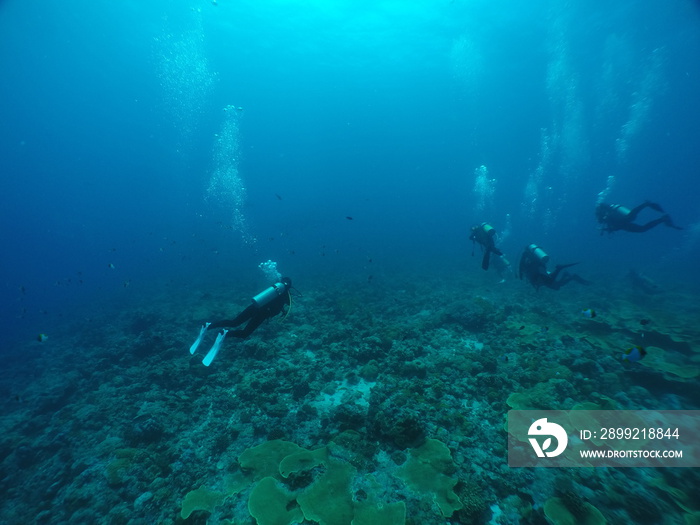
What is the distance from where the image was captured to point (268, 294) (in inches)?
369

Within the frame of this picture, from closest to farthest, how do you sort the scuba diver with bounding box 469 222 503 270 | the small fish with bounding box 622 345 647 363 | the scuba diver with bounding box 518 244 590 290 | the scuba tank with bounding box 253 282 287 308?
the small fish with bounding box 622 345 647 363 → the scuba tank with bounding box 253 282 287 308 → the scuba diver with bounding box 518 244 590 290 → the scuba diver with bounding box 469 222 503 270

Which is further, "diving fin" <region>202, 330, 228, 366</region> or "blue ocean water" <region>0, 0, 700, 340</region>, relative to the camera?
"blue ocean water" <region>0, 0, 700, 340</region>

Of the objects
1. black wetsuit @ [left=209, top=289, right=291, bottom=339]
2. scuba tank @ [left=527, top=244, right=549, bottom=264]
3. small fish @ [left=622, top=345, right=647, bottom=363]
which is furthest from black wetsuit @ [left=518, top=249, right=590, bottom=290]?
black wetsuit @ [left=209, top=289, right=291, bottom=339]

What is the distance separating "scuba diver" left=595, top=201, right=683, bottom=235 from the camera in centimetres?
1592

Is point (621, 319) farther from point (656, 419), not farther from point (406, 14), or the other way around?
point (406, 14)

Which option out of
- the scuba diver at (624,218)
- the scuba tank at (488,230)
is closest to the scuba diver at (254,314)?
the scuba tank at (488,230)

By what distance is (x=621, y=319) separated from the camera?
1385cm

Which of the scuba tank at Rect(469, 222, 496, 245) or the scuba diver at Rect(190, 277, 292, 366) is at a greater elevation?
the scuba tank at Rect(469, 222, 496, 245)

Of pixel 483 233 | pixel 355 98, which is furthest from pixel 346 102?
pixel 483 233

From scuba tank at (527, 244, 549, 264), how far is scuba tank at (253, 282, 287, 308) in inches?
442

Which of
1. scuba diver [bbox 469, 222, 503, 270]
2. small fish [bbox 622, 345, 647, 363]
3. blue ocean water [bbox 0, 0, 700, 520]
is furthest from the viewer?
blue ocean water [bbox 0, 0, 700, 520]

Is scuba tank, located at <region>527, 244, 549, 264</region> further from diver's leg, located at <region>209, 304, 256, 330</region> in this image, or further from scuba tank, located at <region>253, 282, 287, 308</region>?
diver's leg, located at <region>209, 304, 256, 330</region>

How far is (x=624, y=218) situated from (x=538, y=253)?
744 centimetres

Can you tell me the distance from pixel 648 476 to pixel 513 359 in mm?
4476
